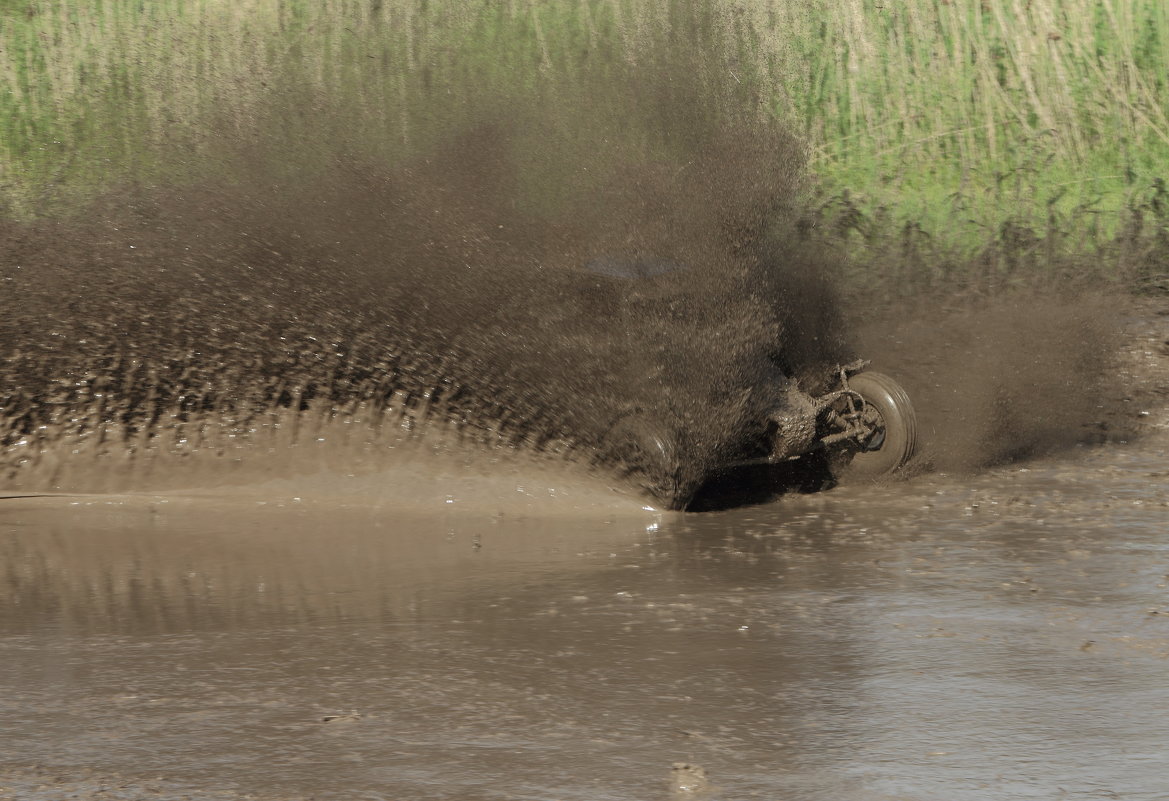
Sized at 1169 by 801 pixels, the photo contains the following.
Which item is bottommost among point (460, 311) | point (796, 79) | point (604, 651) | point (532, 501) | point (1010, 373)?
point (532, 501)

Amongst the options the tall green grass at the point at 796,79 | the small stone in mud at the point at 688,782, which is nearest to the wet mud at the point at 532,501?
the small stone in mud at the point at 688,782

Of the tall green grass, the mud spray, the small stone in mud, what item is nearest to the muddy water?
the small stone in mud

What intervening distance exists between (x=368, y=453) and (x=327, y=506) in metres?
0.42

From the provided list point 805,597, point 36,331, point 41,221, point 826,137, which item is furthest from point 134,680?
point 826,137

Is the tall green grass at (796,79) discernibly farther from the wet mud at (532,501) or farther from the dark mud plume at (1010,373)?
the dark mud plume at (1010,373)

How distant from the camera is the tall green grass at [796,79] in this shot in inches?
383

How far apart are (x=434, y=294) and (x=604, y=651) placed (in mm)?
2969

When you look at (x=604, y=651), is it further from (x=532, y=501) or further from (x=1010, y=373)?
(x=1010, y=373)

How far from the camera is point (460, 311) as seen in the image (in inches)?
262

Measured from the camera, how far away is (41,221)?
25.1 feet

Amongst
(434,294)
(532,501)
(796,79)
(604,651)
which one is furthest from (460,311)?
(796,79)

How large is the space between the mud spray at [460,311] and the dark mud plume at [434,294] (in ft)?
0.04

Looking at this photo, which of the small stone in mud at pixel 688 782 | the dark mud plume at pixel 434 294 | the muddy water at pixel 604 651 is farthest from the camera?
the dark mud plume at pixel 434 294

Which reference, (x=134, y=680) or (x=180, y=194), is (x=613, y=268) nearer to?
(x=180, y=194)
